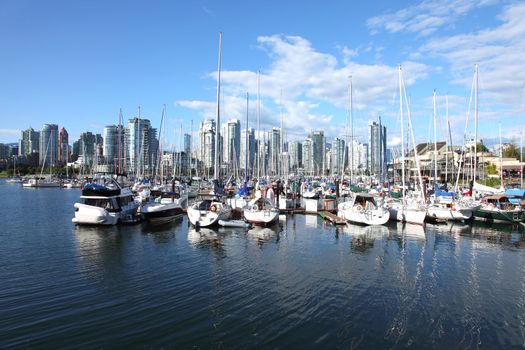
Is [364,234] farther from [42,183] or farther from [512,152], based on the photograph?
[42,183]

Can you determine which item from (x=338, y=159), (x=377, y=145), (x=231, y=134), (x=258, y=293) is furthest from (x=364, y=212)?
(x=231, y=134)

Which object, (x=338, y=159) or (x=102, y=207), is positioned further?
(x=338, y=159)

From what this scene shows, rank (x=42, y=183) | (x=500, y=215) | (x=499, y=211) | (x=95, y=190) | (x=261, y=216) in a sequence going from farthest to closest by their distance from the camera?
1. (x=42, y=183)
2. (x=500, y=215)
3. (x=499, y=211)
4. (x=261, y=216)
5. (x=95, y=190)

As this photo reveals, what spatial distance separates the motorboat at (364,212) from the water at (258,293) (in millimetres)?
7547

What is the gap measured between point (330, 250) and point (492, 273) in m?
9.85

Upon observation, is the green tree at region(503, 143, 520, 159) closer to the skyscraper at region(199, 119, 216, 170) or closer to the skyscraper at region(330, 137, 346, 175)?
the skyscraper at region(330, 137, 346, 175)

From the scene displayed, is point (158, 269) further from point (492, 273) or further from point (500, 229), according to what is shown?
point (500, 229)

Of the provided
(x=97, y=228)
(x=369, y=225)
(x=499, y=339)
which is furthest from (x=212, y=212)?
(x=499, y=339)

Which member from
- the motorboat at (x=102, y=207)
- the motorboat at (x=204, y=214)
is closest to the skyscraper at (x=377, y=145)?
the motorboat at (x=204, y=214)

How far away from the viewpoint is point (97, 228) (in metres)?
35.0

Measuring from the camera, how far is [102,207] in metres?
37.0

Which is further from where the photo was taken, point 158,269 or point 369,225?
point 369,225

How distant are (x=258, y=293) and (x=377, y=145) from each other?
8159 centimetres

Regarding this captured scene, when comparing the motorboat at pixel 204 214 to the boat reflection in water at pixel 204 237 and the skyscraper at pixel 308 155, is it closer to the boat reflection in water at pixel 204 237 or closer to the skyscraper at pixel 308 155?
the boat reflection in water at pixel 204 237
